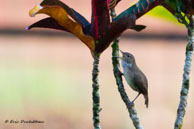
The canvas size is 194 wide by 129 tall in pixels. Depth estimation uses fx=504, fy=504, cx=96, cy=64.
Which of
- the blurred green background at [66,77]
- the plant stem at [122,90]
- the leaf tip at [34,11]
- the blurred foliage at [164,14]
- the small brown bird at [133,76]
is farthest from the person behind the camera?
the blurred green background at [66,77]

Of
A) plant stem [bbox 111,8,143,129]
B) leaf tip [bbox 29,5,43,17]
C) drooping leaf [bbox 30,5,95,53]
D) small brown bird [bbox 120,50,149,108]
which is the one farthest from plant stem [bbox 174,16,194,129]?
small brown bird [bbox 120,50,149,108]

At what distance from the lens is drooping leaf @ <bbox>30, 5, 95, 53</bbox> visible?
766 mm

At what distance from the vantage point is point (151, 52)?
3.47 metres

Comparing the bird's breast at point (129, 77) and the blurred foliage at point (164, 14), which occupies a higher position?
the blurred foliage at point (164, 14)

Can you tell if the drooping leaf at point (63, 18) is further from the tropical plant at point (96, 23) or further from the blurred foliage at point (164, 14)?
the blurred foliage at point (164, 14)

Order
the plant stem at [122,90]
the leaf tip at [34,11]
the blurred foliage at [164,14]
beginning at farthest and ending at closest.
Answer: the blurred foliage at [164,14]
the plant stem at [122,90]
the leaf tip at [34,11]

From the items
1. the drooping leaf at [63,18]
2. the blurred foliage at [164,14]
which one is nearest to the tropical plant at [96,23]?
the drooping leaf at [63,18]

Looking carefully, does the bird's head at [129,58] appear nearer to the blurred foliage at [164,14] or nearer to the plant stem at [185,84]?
the blurred foliage at [164,14]

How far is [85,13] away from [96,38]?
7.73ft

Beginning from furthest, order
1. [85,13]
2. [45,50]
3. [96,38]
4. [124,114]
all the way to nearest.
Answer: [45,50]
[85,13]
[124,114]
[96,38]

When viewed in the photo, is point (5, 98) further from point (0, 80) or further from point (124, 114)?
point (124, 114)

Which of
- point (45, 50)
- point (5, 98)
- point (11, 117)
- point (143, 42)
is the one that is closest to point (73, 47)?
point (45, 50)

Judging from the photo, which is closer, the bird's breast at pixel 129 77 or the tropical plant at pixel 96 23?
the tropical plant at pixel 96 23

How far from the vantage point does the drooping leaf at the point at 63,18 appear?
0.77 metres
